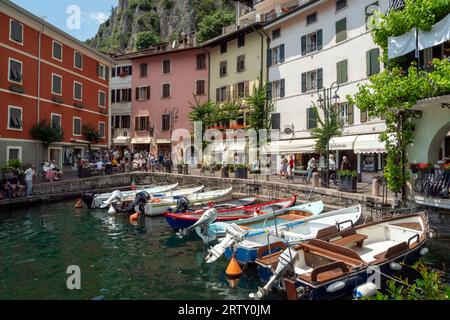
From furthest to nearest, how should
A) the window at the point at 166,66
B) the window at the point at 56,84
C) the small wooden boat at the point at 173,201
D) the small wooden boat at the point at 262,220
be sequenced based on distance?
1. the window at the point at 166,66
2. the window at the point at 56,84
3. the small wooden boat at the point at 173,201
4. the small wooden boat at the point at 262,220

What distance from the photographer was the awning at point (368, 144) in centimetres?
2214

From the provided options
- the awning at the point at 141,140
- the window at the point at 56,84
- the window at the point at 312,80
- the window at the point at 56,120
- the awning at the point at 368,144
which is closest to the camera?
the awning at the point at 368,144

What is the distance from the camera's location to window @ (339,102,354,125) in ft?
84.7

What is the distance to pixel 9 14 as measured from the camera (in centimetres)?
2638

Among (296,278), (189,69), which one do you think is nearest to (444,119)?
(296,278)

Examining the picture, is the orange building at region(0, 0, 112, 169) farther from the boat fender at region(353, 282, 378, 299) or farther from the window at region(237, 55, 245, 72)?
the boat fender at region(353, 282, 378, 299)

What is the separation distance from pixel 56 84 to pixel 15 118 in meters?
6.07

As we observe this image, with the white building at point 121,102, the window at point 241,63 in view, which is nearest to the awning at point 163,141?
the white building at point 121,102

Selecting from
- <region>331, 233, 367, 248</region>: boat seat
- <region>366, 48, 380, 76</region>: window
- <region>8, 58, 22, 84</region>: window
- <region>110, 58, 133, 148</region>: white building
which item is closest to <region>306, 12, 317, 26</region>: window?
<region>366, 48, 380, 76</region>: window

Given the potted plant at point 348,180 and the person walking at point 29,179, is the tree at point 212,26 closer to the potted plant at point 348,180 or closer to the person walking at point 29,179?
the person walking at point 29,179

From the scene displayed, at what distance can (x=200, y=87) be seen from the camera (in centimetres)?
4075

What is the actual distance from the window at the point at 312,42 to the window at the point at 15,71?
75.5ft

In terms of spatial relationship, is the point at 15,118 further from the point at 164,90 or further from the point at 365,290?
the point at 365,290

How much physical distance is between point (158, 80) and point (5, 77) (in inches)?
767
